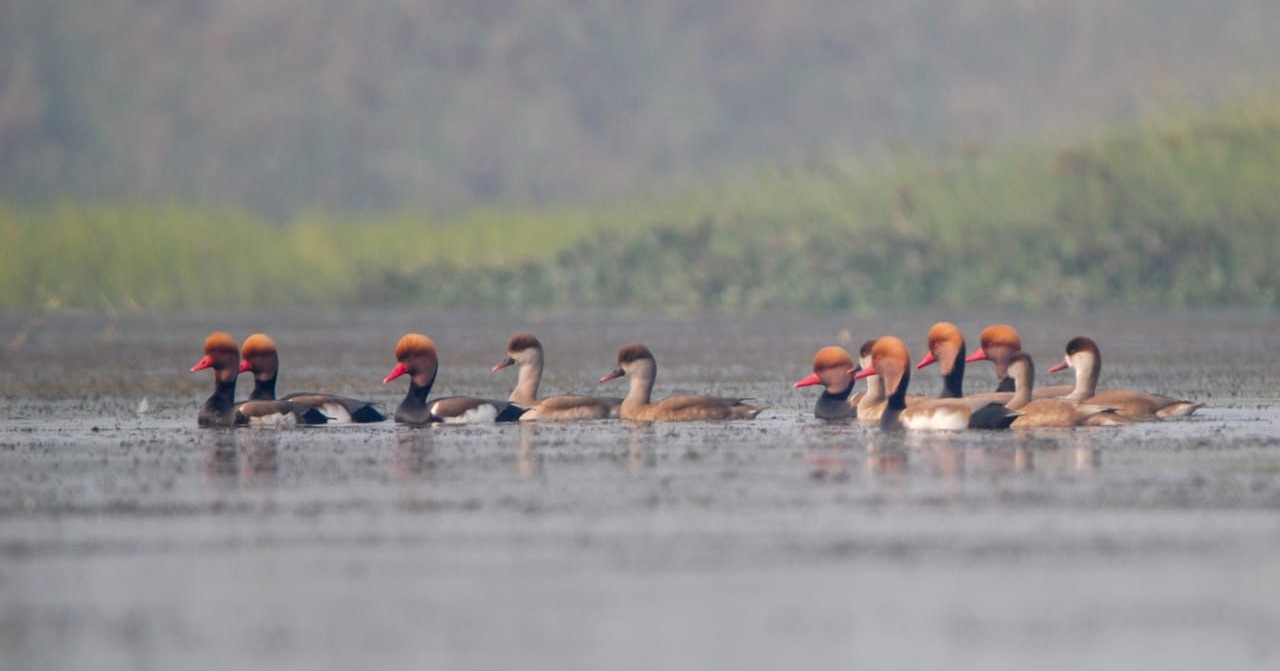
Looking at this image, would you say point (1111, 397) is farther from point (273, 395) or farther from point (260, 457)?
point (273, 395)

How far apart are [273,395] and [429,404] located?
3.95 feet

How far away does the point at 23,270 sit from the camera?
98.4ft

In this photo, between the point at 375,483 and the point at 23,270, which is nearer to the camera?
the point at 375,483

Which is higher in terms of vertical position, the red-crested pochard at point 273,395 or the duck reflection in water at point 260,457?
the red-crested pochard at point 273,395

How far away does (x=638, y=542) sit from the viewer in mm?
10727

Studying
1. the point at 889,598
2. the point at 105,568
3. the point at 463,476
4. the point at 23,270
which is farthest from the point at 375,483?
the point at 23,270

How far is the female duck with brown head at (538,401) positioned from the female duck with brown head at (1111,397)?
3.06 m

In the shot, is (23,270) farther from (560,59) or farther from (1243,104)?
(560,59)

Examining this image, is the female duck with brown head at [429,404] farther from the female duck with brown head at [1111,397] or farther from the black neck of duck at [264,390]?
the female duck with brown head at [1111,397]

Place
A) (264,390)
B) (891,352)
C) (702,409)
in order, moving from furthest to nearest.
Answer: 1. (264,390)
2. (702,409)
3. (891,352)

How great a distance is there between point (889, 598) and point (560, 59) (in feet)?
149

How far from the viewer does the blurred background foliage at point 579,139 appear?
3061 centimetres

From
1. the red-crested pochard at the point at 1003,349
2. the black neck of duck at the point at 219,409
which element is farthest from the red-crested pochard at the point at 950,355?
the black neck of duck at the point at 219,409

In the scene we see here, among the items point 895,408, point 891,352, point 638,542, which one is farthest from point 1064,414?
point 638,542
